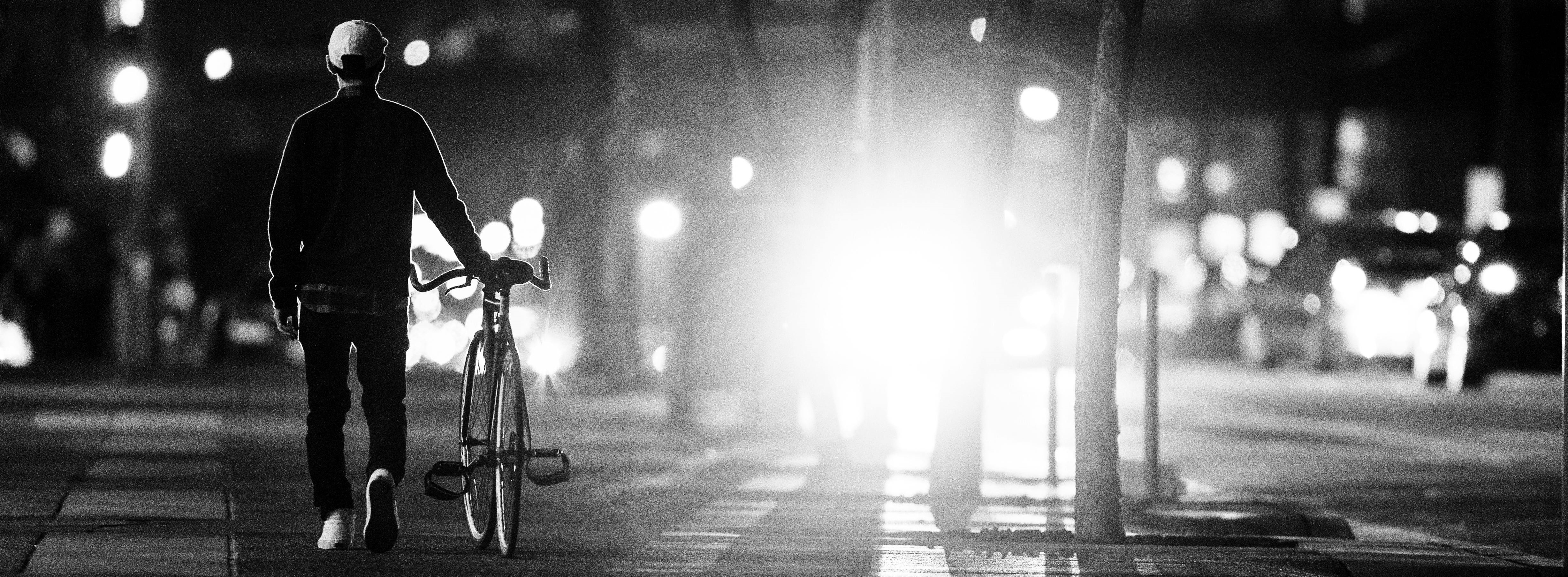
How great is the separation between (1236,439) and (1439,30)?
27735 mm

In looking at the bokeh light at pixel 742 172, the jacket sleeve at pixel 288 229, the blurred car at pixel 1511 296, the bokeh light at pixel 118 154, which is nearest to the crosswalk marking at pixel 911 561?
the jacket sleeve at pixel 288 229

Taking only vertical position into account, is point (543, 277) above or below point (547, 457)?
above

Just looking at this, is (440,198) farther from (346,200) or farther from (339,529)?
(339,529)

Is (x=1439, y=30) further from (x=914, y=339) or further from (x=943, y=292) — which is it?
(x=943, y=292)

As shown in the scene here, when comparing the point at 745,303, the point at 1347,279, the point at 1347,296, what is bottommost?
the point at 745,303

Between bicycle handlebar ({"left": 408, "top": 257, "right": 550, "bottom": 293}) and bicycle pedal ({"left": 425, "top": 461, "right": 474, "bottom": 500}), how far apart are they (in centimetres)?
67

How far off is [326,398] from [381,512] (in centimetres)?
46

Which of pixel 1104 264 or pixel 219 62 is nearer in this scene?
pixel 1104 264

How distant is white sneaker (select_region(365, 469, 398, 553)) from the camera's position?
7.51 metres

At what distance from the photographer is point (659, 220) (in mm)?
20703

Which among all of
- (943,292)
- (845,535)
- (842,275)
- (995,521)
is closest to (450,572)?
(845,535)

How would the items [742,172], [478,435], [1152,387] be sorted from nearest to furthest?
[478,435], [1152,387], [742,172]

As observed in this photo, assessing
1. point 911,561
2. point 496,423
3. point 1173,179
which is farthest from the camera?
point 1173,179

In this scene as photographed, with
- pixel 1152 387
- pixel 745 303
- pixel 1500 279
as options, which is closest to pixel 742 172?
pixel 745 303
